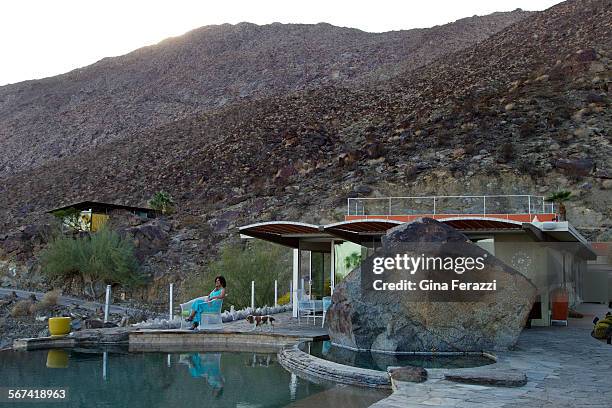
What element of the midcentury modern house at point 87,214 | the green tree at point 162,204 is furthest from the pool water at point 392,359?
the green tree at point 162,204

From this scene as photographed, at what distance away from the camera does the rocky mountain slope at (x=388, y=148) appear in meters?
32.8

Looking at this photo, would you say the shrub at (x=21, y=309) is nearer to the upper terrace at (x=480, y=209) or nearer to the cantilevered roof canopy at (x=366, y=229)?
the cantilevered roof canopy at (x=366, y=229)

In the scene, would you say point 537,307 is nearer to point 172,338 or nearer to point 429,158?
point 172,338

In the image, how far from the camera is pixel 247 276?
22562mm

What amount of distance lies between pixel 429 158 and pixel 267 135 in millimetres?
15269

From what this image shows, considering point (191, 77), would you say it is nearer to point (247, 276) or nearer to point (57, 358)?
point (247, 276)

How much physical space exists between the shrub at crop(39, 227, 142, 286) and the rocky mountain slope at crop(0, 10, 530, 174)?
114ft

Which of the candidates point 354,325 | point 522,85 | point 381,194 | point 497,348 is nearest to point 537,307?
point 497,348

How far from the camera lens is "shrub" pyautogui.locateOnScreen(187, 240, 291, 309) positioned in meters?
22.1

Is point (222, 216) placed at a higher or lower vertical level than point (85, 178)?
lower

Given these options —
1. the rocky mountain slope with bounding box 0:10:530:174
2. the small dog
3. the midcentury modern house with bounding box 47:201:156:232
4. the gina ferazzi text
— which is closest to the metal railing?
the small dog

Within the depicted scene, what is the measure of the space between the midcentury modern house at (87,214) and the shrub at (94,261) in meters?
4.74

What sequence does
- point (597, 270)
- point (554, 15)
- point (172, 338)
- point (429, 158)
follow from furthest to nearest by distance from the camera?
point (554, 15), point (429, 158), point (597, 270), point (172, 338)

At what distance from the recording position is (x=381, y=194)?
111 feet
